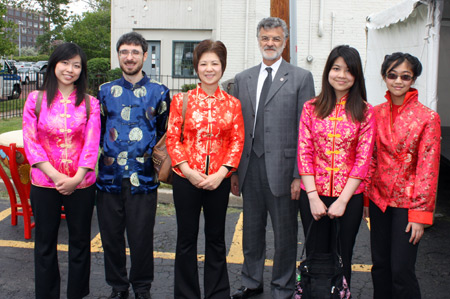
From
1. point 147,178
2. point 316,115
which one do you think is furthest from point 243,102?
point 147,178

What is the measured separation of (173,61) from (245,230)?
15.3 m

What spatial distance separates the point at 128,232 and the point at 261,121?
4.59ft

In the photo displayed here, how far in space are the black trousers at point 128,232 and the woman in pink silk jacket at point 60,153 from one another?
16cm

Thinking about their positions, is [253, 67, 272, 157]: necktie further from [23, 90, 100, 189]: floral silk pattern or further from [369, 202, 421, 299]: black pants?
[23, 90, 100, 189]: floral silk pattern

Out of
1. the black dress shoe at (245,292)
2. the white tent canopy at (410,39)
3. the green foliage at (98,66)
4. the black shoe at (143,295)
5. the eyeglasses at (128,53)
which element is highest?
the green foliage at (98,66)

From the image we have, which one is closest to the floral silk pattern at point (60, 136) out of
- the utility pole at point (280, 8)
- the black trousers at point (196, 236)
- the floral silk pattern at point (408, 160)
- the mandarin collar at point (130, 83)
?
the mandarin collar at point (130, 83)

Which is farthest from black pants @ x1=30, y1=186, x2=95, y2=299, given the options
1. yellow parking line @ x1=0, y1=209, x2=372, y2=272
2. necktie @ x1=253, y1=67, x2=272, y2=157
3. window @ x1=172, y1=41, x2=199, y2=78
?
window @ x1=172, y1=41, x2=199, y2=78

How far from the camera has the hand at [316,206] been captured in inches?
120

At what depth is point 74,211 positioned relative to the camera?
11.1 feet

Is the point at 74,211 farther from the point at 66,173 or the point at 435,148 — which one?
the point at 435,148

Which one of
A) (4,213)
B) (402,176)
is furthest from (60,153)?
(4,213)

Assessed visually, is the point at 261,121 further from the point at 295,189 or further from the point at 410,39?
the point at 410,39

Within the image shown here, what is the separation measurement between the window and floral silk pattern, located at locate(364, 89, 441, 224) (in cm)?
1562

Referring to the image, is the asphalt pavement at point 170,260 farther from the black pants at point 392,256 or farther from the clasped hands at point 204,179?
the clasped hands at point 204,179
